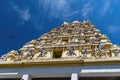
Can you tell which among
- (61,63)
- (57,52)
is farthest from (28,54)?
(61,63)

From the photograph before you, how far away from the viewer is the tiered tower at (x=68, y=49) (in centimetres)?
1631

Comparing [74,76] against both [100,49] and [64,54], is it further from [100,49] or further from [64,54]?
[100,49]

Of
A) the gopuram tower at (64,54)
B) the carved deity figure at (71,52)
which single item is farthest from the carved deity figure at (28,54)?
the carved deity figure at (71,52)

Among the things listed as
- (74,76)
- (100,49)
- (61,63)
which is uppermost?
(100,49)

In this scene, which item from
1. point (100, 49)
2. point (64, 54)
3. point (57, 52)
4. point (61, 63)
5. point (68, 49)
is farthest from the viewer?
point (57, 52)

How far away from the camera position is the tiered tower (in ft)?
53.5

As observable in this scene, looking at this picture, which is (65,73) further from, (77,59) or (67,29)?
(67,29)

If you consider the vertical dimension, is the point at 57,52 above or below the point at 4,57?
above

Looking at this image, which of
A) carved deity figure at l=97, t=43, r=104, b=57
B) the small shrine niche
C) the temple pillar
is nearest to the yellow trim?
the temple pillar

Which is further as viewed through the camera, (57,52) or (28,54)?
(57,52)

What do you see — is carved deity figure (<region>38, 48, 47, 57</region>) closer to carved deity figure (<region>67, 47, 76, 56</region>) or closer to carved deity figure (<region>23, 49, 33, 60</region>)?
carved deity figure (<region>23, 49, 33, 60</region>)

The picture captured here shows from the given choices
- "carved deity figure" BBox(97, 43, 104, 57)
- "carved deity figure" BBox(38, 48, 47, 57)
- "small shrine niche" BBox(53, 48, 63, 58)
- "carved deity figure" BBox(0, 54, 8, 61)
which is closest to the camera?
"carved deity figure" BBox(97, 43, 104, 57)

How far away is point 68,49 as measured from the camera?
17.4 m

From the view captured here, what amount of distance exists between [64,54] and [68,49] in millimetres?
461
